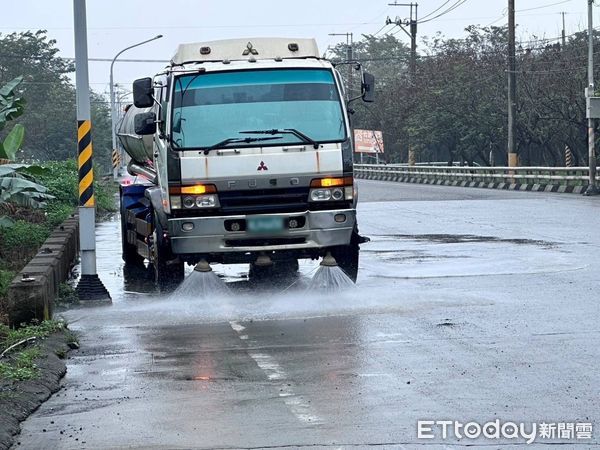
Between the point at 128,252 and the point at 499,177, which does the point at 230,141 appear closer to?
the point at 128,252

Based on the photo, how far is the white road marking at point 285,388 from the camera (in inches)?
286

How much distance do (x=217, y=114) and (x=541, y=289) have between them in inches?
165

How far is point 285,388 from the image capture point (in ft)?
26.9

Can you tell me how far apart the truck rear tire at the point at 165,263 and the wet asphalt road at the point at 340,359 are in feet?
0.85

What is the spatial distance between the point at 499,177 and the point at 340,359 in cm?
4279

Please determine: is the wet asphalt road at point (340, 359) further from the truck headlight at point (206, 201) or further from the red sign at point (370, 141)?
the red sign at point (370, 141)

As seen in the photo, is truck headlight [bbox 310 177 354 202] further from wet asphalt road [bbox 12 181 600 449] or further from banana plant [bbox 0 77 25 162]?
banana plant [bbox 0 77 25 162]

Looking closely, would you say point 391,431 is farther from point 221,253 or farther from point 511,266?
point 511,266

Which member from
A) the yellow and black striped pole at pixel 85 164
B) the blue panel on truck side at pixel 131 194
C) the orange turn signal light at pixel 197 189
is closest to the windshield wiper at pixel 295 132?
the orange turn signal light at pixel 197 189

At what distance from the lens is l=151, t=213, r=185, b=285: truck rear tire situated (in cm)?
1434

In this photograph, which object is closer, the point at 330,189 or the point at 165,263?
the point at 330,189

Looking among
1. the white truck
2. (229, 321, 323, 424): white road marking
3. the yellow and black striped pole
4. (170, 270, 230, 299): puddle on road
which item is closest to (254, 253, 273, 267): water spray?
the white truck

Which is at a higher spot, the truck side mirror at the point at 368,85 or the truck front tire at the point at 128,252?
the truck side mirror at the point at 368,85

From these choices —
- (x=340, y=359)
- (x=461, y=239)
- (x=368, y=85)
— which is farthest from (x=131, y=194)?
(x=340, y=359)
